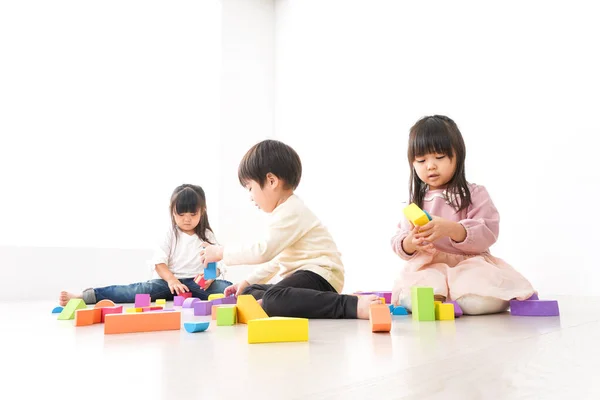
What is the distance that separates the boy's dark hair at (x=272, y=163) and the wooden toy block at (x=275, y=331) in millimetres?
808

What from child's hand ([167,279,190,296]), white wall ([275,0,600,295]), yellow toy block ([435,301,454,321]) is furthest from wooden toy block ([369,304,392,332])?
white wall ([275,0,600,295])

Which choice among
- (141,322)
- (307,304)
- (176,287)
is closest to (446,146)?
(307,304)

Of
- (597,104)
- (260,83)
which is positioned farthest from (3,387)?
(260,83)

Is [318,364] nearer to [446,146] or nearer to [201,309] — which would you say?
[201,309]

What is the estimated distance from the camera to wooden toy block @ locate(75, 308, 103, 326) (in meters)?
1.18

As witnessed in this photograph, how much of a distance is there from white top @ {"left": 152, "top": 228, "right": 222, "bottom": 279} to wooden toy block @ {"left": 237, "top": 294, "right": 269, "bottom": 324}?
4.03ft

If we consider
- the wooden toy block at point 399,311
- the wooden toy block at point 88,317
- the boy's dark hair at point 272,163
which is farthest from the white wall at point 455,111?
the wooden toy block at point 88,317

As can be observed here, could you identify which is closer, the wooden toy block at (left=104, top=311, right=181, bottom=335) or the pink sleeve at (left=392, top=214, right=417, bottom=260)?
the wooden toy block at (left=104, top=311, right=181, bottom=335)

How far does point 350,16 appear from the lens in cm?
360

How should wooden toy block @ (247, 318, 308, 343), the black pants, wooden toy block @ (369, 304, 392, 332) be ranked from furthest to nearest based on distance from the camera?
the black pants < wooden toy block @ (369, 304, 392, 332) < wooden toy block @ (247, 318, 308, 343)

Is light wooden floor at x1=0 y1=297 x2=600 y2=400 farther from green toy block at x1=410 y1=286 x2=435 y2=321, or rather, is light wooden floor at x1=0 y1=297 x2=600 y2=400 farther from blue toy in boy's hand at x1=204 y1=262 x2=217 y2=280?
blue toy in boy's hand at x1=204 y1=262 x2=217 y2=280

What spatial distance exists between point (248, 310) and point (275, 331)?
0.32m

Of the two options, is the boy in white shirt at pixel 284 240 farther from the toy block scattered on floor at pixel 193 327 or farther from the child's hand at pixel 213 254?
the toy block scattered on floor at pixel 193 327

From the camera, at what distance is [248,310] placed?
1.15m
